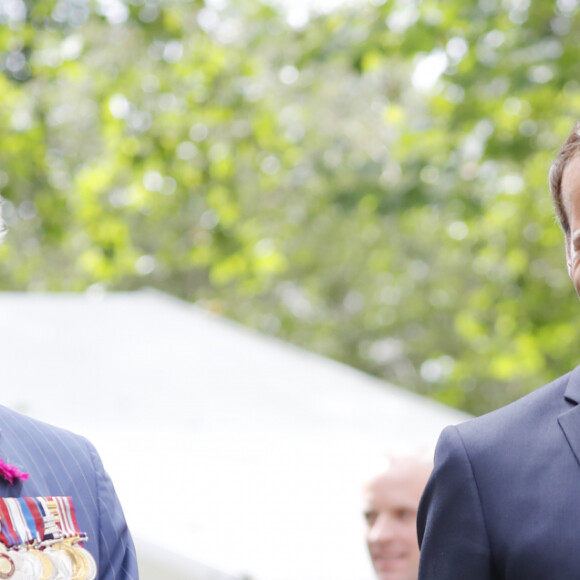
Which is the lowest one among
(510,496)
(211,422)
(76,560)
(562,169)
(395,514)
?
(211,422)

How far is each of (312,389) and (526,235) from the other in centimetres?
410

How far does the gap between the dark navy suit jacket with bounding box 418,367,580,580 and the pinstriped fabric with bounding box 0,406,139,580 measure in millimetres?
505

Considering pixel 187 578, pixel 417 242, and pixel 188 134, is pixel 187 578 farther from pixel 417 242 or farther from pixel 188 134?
pixel 417 242

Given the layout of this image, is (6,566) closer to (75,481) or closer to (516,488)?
(75,481)

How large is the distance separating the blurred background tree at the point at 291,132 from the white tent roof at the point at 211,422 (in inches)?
70.5

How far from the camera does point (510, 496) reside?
166cm

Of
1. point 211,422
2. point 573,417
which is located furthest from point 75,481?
point 211,422

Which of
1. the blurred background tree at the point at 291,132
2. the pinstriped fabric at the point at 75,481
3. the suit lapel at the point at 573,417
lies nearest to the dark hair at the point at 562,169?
the suit lapel at the point at 573,417

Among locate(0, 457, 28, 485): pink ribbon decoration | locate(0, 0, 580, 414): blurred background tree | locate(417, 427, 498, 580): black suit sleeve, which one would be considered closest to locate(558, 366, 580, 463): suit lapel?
locate(417, 427, 498, 580): black suit sleeve

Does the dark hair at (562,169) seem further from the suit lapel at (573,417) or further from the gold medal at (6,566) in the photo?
the gold medal at (6,566)

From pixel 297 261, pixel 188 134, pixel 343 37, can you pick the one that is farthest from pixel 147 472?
pixel 297 261

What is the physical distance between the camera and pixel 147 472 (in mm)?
4117

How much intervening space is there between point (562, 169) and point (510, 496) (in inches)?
20.6

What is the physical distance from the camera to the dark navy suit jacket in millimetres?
1591
